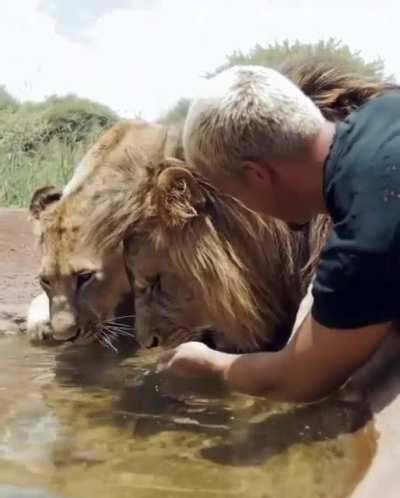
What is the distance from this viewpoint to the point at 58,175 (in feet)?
33.2

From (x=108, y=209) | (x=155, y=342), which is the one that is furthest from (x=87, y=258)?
(x=155, y=342)

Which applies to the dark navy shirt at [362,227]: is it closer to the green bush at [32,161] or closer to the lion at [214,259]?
the lion at [214,259]

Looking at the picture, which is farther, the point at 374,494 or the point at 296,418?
the point at 296,418

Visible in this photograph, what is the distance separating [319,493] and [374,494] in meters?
0.45

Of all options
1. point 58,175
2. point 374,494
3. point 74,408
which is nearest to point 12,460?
point 74,408

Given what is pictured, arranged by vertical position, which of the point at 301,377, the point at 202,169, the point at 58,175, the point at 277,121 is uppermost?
the point at 277,121

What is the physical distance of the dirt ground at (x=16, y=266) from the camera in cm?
637

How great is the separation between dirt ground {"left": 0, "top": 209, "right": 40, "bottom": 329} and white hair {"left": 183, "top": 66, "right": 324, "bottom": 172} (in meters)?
3.31

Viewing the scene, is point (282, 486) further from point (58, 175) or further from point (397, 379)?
point (58, 175)

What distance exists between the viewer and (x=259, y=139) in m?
2.96

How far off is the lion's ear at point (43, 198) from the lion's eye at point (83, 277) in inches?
25.0

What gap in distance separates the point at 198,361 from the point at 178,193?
1086mm

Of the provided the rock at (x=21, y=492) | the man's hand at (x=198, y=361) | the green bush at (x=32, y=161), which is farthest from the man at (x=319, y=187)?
the green bush at (x=32, y=161)

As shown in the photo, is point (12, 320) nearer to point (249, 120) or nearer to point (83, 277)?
point (83, 277)
